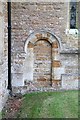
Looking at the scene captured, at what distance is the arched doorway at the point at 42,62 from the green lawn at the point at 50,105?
2.43ft

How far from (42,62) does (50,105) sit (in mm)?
2400

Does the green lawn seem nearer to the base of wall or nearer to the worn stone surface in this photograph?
the base of wall

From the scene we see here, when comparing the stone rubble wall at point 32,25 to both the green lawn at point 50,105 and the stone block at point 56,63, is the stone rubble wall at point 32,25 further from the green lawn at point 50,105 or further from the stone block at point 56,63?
the green lawn at point 50,105

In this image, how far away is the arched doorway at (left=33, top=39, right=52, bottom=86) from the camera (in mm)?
10211

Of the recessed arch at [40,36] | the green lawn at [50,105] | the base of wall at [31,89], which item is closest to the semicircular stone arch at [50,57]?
the recessed arch at [40,36]

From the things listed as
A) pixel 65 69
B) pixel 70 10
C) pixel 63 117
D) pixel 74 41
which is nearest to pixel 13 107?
pixel 63 117

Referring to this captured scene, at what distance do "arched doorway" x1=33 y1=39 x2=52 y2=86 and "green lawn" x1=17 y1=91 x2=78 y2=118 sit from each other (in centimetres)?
74

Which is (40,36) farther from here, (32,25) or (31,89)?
(31,89)

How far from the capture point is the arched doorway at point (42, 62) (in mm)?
10211

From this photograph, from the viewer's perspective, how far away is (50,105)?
815 cm

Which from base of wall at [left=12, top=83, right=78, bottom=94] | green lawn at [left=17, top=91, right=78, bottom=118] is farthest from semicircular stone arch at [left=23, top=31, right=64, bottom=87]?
green lawn at [left=17, top=91, right=78, bottom=118]

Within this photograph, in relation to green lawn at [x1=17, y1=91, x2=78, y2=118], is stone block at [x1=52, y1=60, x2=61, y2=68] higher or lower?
higher

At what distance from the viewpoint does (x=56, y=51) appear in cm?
1017

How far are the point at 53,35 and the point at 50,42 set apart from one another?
252mm
